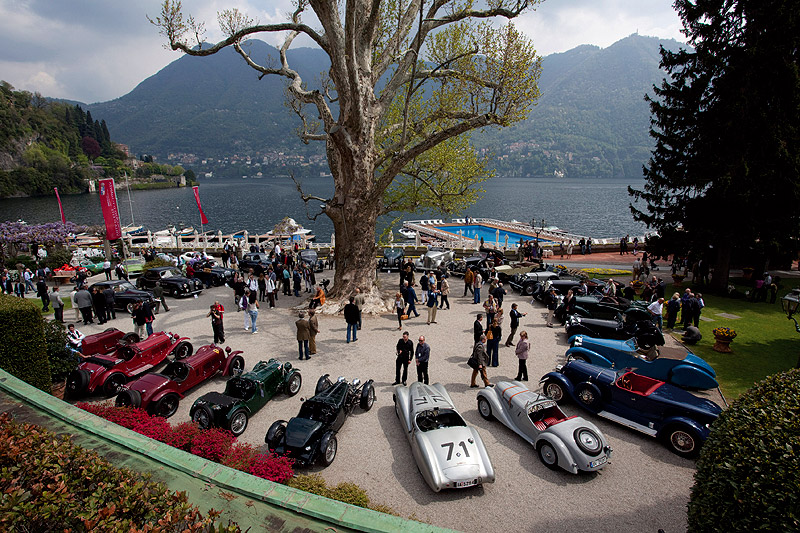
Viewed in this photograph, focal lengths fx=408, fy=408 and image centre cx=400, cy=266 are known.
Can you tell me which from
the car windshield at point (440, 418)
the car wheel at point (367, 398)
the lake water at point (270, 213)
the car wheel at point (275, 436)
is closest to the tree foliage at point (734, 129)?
the car windshield at point (440, 418)

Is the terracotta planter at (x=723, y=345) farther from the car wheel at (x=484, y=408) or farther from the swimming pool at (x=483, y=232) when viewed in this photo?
the swimming pool at (x=483, y=232)

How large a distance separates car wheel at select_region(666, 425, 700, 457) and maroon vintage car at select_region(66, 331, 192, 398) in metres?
13.5

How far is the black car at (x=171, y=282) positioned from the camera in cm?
2147

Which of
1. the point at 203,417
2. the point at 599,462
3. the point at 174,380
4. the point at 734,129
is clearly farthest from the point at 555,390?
the point at 734,129

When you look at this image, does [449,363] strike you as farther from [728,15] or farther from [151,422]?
[728,15]

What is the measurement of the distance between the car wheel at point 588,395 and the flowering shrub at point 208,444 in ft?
23.5

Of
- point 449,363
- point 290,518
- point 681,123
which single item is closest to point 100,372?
point 290,518

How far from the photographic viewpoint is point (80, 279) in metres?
20.0

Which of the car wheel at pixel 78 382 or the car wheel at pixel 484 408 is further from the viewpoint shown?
the car wheel at pixel 78 382

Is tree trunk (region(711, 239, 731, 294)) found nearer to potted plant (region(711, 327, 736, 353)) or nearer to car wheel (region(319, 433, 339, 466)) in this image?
potted plant (region(711, 327, 736, 353))

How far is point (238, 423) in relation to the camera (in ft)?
31.1

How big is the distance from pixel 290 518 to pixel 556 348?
11.9m

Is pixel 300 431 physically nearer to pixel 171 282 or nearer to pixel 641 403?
pixel 641 403

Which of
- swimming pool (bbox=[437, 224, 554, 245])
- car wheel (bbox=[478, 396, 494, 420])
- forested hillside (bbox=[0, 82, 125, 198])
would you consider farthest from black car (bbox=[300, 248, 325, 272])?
forested hillside (bbox=[0, 82, 125, 198])
